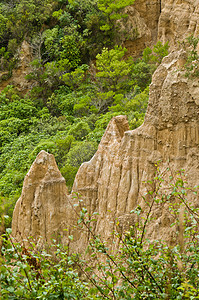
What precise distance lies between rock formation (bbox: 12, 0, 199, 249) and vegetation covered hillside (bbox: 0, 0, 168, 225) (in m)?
9.49

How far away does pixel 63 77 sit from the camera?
31.3 metres

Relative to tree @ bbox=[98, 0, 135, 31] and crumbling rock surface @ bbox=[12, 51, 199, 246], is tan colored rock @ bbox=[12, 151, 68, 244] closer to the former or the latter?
crumbling rock surface @ bbox=[12, 51, 199, 246]

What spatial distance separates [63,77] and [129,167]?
2217cm

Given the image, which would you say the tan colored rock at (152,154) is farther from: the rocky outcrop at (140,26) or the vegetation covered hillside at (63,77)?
the rocky outcrop at (140,26)

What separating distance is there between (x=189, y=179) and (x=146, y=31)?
29.9 metres

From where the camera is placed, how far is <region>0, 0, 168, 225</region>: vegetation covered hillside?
24594 millimetres

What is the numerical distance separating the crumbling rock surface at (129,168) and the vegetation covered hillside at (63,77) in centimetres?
949

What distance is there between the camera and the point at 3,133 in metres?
27.5

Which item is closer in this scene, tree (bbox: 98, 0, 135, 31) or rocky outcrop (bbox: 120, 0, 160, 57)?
tree (bbox: 98, 0, 135, 31)

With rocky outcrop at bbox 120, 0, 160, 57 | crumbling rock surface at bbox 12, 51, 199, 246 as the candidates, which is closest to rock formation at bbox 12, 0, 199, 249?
crumbling rock surface at bbox 12, 51, 199, 246

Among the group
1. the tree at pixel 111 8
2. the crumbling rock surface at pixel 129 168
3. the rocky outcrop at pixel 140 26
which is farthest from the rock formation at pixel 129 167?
the rocky outcrop at pixel 140 26

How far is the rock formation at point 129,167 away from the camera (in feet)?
30.5

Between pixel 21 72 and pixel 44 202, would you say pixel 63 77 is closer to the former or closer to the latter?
pixel 21 72

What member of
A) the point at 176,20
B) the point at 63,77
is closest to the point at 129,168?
the point at 176,20
